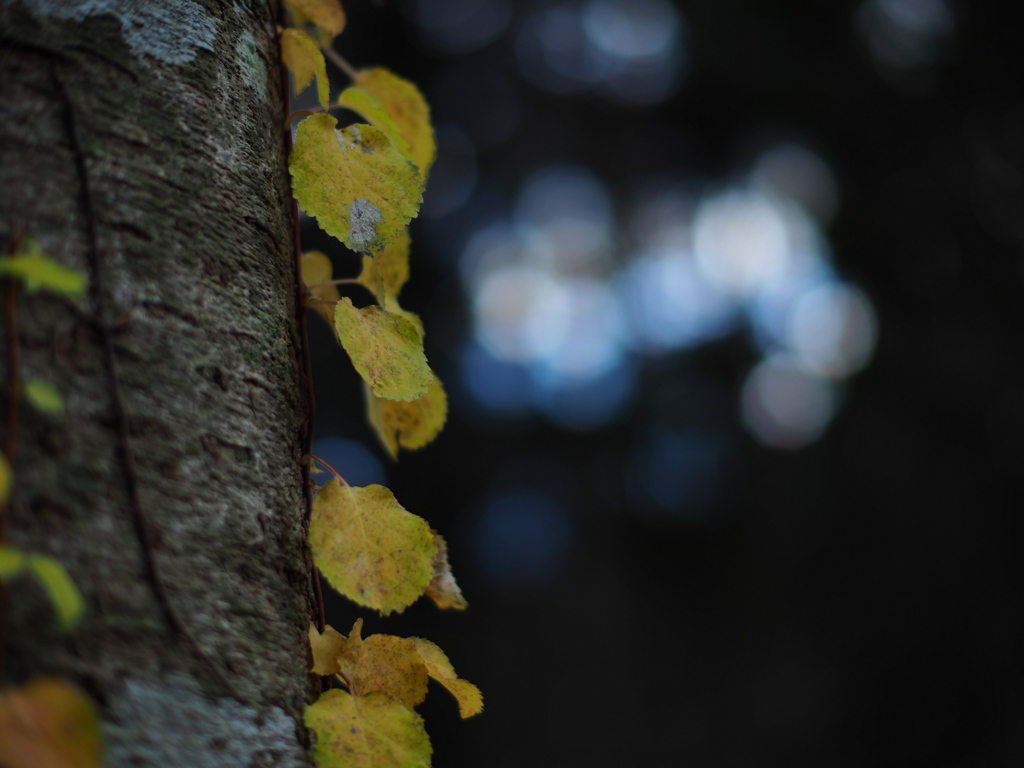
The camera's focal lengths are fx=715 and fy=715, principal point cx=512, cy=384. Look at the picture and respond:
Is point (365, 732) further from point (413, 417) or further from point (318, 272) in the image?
point (318, 272)

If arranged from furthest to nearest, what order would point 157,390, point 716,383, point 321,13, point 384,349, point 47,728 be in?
point 716,383
point 321,13
point 384,349
point 157,390
point 47,728

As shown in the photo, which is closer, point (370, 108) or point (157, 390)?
point (157, 390)

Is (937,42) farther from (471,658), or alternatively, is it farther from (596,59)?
(471,658)

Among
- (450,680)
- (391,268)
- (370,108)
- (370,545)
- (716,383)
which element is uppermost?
(370,108)

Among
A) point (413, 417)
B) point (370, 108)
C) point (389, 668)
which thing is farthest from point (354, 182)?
point (389, 668)

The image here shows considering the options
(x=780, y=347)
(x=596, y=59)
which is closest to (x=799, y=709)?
(x=780, y=347)

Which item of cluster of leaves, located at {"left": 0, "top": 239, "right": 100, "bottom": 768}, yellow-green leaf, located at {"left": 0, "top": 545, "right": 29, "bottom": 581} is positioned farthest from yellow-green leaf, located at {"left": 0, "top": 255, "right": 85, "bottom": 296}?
yellow-green leaf, located at {"left": 0, "top": 545, "right": 29, "bottom": 581}

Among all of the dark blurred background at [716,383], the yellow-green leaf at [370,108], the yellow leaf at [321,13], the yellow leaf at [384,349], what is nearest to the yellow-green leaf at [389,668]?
the yellow leaf at [384,349]

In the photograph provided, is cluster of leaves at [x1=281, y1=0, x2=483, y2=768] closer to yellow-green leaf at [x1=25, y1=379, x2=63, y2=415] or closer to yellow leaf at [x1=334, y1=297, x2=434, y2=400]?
yellow leaf at [x1=334, y1=297, x2=434, y2=400]

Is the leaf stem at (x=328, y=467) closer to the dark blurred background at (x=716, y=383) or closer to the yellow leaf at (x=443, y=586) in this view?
the yellow leaf at (x=443, y=586)
